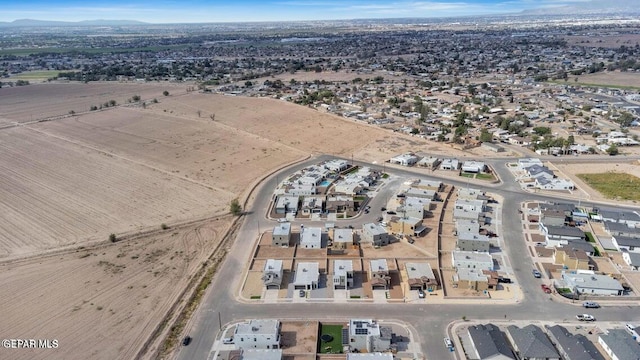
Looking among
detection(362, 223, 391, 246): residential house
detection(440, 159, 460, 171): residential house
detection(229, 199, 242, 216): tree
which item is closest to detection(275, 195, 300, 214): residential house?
detection(229, 199, 242, 216): tree

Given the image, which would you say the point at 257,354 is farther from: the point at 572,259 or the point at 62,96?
the point at 62,96

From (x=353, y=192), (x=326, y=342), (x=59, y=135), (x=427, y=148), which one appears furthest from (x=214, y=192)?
(x=59, y=135)

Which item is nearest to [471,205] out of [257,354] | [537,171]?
[537,171]

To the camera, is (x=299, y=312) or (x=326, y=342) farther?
(x=299, y=312)

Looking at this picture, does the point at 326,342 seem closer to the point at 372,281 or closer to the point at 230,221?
the point at 372,281

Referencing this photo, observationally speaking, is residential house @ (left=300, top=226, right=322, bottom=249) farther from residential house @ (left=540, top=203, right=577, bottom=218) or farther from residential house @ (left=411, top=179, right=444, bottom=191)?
residential house @ (left=540, top=203, right=577, bottom=218)

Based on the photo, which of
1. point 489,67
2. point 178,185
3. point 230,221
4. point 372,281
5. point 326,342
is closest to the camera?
point 326,342

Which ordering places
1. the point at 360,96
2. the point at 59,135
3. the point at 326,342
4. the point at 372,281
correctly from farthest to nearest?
the point at 360,96 < the point at 59,135 < the point at 372,281 < the point at 326,342
